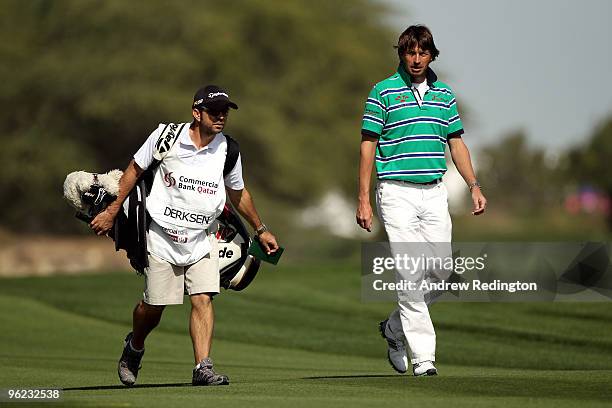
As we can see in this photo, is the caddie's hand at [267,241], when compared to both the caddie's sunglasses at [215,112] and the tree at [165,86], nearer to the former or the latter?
the caddie's sunglasses at [215,112]

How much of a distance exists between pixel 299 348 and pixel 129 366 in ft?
21.0

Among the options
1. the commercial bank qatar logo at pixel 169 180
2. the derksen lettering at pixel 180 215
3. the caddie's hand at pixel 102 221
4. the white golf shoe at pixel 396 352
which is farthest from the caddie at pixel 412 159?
the caddie's hand at pixel 102 221

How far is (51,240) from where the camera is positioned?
54625 mm

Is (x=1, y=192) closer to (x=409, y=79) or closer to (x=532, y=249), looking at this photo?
(x=532, y=249)

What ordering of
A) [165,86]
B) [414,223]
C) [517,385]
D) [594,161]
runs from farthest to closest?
[594,161] → [165,86] → [414,223] → [517,385]

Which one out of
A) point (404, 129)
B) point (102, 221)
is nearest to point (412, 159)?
point (404, 129)

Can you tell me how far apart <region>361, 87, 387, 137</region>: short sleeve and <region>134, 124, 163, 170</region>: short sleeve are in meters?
1.62

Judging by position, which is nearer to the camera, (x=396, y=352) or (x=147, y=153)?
(x=147, y=153)

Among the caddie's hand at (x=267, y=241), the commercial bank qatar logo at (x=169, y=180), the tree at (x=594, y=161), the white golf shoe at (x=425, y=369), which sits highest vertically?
the tree at (x=594, y=161)

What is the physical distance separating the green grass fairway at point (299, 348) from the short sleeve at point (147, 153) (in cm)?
160

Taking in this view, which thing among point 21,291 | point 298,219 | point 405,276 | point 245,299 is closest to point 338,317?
point 245,299

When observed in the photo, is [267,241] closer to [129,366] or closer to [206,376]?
[206,376]

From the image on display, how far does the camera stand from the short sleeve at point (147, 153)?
31.7ft

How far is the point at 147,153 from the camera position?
970 centimetres
